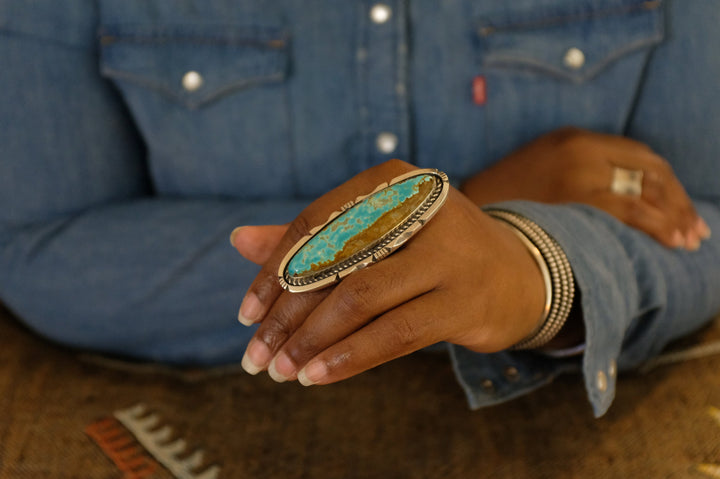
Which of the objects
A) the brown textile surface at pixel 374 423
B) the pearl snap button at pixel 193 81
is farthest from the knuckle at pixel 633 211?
the pearl snap button at pixel 193 81

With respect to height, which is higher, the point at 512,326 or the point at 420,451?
the point at 512,326

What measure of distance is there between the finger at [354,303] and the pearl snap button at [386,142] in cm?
54

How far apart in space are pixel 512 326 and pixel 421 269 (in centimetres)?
15

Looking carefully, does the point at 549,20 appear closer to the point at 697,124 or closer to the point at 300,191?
the point at 697,124

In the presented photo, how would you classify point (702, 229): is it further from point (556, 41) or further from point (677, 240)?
point (556, 41)

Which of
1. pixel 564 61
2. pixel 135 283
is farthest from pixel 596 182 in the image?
pixel 135 283

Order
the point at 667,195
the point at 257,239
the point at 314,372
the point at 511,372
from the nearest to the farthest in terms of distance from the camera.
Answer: the point at 314,372, the point at 257,239, the point at 511,372, the point at 667,195

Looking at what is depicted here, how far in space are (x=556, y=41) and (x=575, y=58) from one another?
0.15 ft

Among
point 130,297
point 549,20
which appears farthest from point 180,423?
point 549,20

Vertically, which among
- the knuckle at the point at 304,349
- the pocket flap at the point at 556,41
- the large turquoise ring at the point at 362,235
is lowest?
the knuckle at the point at 304,349

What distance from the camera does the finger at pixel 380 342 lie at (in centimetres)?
46

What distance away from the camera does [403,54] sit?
3.21 feet

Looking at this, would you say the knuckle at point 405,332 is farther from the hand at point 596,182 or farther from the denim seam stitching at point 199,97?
the denim seam stitching at point 199,97

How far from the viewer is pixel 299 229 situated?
54 cm
